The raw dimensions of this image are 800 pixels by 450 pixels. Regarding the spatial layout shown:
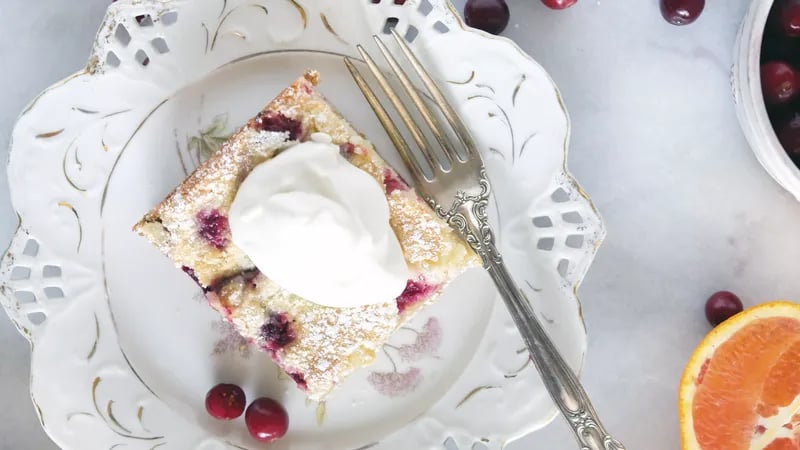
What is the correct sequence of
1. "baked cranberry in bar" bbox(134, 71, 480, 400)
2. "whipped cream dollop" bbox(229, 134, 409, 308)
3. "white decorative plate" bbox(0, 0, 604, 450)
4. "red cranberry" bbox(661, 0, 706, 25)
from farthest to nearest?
"red cranberry" bbox(661, 0, 706, 25) < "white decorative plate" bbox(0, 0, 604, 450) < "baked cranberry in bar" bbox(134, 71, 480, 400) < "whipped cream dollop" bbox(229, 134, 409, 308)

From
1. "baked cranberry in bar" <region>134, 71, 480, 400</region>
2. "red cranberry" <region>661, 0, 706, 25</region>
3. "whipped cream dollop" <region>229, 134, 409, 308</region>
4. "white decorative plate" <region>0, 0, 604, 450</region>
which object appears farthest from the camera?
"red cranberry" <region>661, 0, 706, 25</region>

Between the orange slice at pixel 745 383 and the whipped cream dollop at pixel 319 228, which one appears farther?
the orange slice at pixel 745 383

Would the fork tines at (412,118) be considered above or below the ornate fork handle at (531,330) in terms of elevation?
above

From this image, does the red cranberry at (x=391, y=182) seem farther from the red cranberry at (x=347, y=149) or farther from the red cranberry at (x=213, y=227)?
the red cranberry at (x=213, y=227)

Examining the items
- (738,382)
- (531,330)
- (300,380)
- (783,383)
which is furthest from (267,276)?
(783,383)

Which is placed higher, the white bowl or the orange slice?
the white bowl

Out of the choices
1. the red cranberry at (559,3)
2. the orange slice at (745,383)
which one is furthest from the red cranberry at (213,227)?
the orange slice at (745,383)

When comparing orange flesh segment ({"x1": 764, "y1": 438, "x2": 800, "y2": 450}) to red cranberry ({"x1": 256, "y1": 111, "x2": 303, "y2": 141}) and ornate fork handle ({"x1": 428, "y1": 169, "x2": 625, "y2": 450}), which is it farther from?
red cranberry ({"x1": 256, "y1": 111, "x2": 303, "y2": 141})

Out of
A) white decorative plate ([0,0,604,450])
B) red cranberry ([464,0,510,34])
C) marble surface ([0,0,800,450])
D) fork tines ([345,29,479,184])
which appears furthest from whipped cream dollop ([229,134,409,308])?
marble surface ([0,0,800,450])

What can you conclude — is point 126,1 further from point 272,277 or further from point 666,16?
point 666,16
